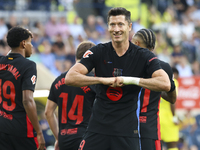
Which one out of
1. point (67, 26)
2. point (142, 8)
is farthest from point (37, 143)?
point (142, 8)

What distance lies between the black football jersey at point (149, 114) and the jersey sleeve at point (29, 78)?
1.54 m

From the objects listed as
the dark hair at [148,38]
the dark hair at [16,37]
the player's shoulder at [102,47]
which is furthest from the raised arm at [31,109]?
the dark hair at [148,38]

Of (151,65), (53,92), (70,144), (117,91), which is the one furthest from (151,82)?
(53,92)

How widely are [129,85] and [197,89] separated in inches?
328

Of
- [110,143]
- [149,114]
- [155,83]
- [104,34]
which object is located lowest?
[110,143]

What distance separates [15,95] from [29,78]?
12.3 inches

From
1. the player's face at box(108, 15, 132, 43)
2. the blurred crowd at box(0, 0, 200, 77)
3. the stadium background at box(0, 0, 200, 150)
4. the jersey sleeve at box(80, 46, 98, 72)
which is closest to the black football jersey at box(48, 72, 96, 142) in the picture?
the jersey sleeve at box(80, 46, 98, 72)

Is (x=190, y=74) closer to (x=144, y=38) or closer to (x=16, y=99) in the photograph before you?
(x=144, y=38)

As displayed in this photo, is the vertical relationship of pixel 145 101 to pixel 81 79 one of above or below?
below

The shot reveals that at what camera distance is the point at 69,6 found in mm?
16219

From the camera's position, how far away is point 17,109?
16.5 ft

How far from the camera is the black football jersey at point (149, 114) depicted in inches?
191

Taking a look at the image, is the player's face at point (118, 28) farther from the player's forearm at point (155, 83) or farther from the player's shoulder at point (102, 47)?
the player's forearm at point (155, 83)

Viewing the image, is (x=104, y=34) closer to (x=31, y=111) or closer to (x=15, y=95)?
(x=15, y=95)
